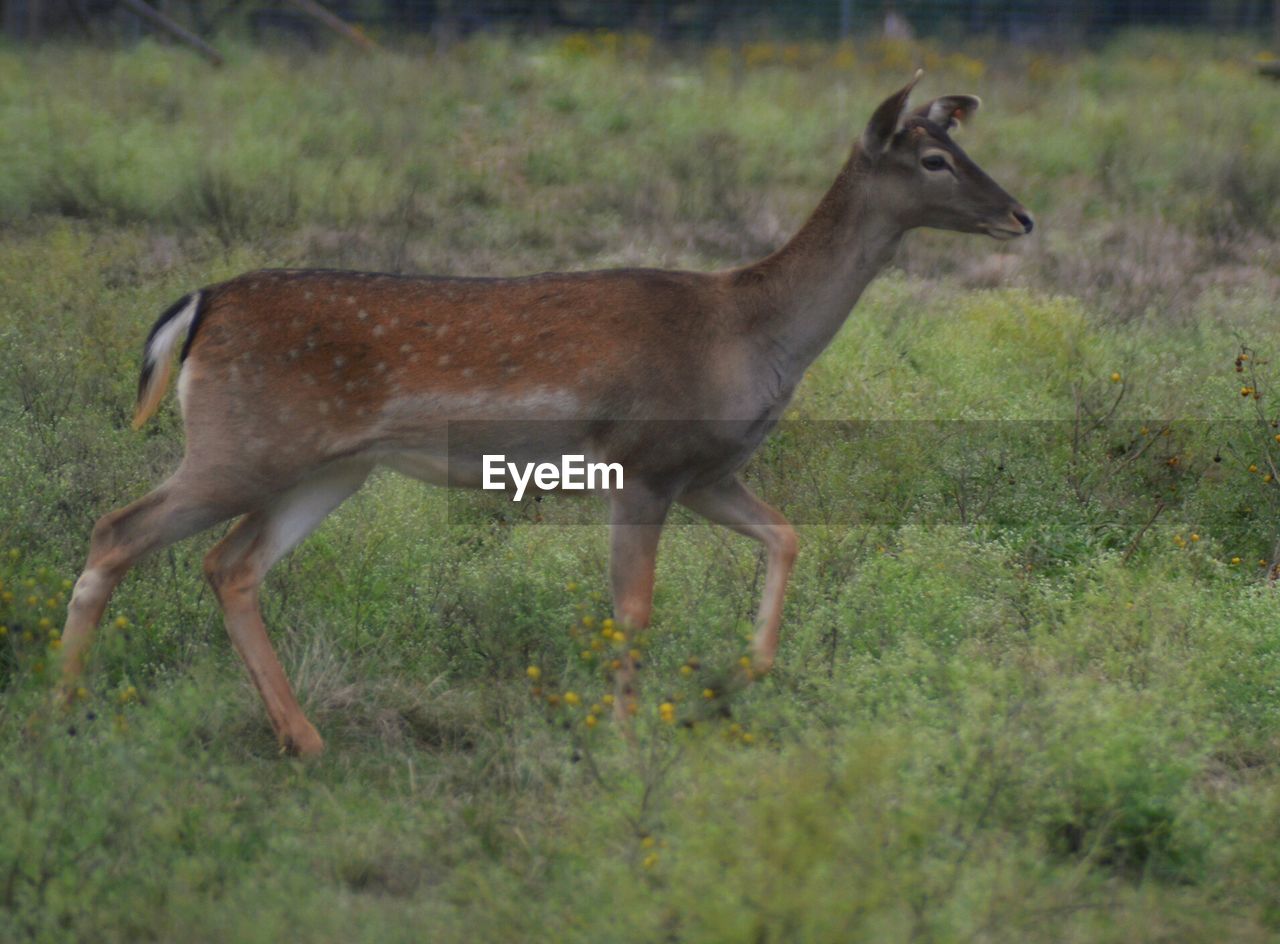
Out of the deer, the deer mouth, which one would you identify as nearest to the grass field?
the deer

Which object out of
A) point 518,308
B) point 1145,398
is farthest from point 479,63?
point 518,308

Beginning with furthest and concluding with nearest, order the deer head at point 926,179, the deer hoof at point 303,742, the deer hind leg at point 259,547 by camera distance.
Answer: the deer head at point 926,179 → the deer hind leg at point 259,547 → the deer hoof at point 303,742

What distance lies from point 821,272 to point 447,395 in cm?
155

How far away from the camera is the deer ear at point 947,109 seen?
683cm

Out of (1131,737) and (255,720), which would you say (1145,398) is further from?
(255,720)

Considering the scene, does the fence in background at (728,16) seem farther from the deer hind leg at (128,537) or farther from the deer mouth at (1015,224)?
the deer hind leg at (128,537)

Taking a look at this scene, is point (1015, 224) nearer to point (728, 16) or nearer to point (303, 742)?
point (303, 742)

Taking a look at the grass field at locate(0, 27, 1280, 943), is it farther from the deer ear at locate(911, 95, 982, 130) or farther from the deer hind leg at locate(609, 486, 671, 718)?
the deer ear at locate(911, 95, 982, 130)

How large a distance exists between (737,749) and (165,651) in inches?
93.1

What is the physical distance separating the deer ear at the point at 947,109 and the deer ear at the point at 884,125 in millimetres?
150

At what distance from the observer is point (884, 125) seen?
664cm

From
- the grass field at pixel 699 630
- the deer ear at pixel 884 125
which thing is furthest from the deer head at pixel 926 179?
the grass field at pixel 699 630

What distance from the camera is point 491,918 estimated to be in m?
4.40
